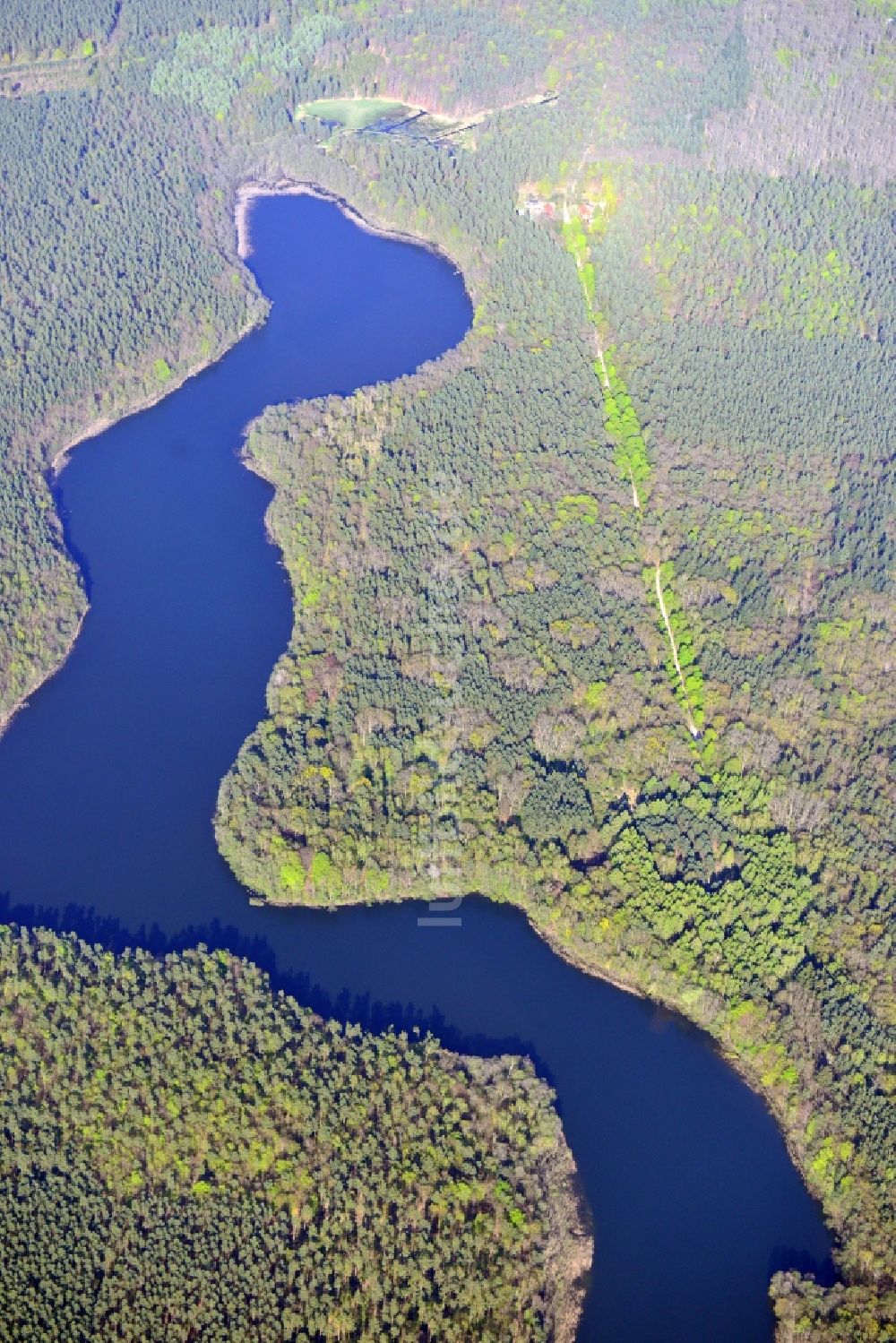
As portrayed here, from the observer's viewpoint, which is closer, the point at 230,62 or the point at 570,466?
the point at 570,466

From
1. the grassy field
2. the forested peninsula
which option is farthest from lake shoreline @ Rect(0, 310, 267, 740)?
the grassy field

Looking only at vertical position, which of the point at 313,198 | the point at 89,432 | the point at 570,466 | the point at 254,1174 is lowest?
the point at 254,1174

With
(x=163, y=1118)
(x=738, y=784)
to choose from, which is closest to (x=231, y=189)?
(x=738, y=784)

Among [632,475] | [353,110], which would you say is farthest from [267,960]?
[353,110]

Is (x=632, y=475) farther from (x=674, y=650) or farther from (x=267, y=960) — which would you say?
(x=267, y=960)

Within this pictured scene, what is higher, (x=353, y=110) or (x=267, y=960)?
(x=353, y=110)

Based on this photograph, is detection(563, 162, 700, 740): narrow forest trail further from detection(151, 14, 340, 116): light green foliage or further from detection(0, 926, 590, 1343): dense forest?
detection(151, 14, 340, 116): light green foliage

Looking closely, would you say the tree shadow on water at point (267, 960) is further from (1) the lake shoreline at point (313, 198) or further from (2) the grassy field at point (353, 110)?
(2) the grassy field at point (353, 110)

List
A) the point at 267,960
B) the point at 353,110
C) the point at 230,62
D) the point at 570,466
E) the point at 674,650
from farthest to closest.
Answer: the point at 230,62 → the point at 353,110 → the point at 570,466 → the point at 674,650 → the point at 267,960
